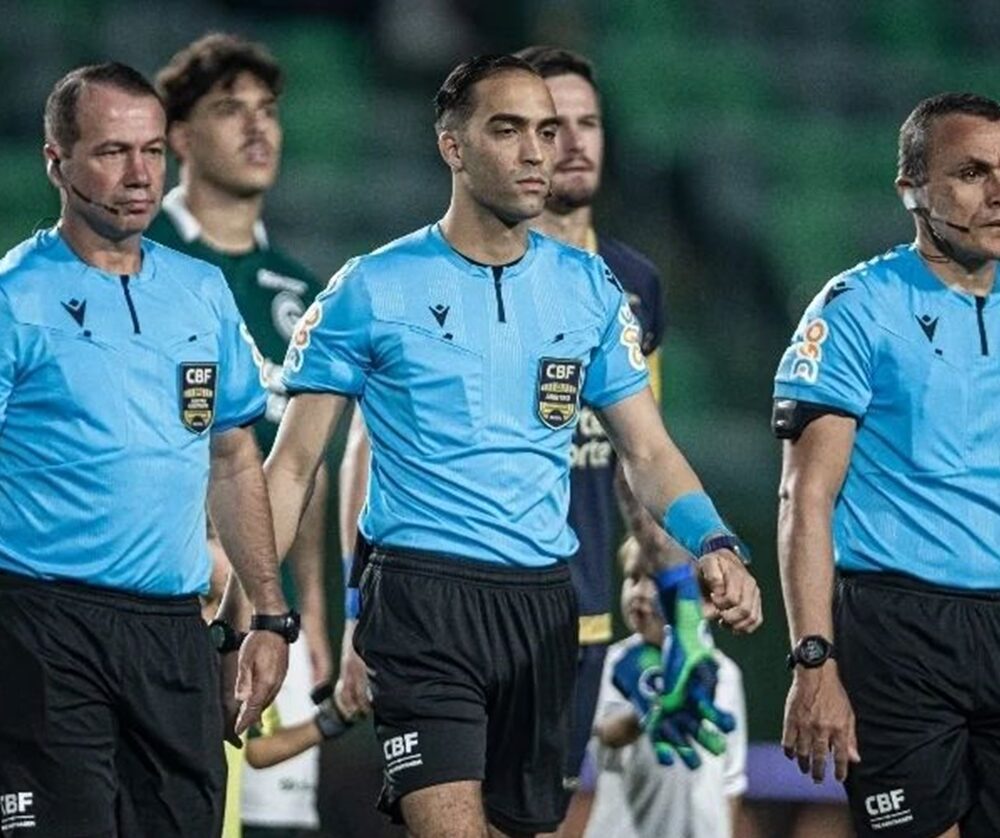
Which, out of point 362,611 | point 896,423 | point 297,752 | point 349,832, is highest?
point 896,423

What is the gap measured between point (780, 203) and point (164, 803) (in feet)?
28.3

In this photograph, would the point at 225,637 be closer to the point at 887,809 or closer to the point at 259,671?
the point at 259,671

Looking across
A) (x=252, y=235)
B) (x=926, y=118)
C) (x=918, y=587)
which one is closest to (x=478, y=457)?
(x=918, y=587)

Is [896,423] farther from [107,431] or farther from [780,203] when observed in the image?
[780,203]

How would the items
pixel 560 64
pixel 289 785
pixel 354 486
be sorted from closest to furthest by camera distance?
1. pixel 354 486
2. pixel 560 64
3. pixel 289 785

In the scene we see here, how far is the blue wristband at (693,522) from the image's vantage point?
6293 millimetres

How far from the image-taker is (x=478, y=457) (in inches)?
252

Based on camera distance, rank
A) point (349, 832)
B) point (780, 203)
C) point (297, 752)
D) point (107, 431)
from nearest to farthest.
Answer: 1. point (107, 431)
2. point (297, 752)
3. point (349, 832)
4. point (780, 203)

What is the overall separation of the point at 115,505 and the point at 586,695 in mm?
2310

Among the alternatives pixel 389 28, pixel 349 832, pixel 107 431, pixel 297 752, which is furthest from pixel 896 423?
pixel 389 28

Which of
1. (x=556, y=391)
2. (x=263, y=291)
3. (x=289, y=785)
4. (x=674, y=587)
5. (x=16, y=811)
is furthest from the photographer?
(x=289, y=785)

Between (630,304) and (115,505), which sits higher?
(630,304)

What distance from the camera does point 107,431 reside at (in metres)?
6.03

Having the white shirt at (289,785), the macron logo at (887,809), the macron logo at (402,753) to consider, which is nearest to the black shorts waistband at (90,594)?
the macron logo at (402,753)
